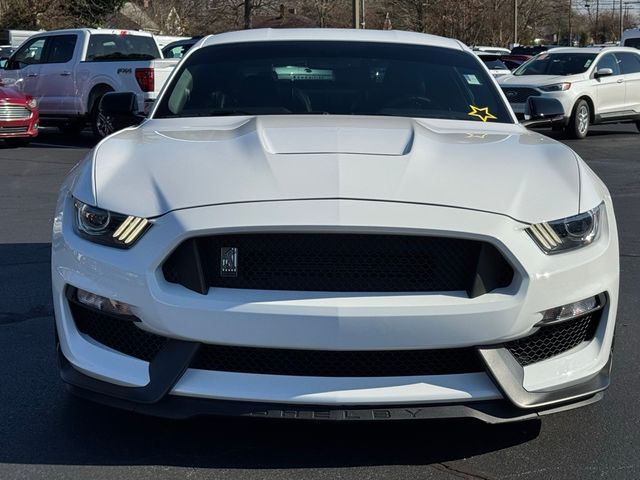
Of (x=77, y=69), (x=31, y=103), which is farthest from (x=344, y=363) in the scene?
(x=77, y=69)

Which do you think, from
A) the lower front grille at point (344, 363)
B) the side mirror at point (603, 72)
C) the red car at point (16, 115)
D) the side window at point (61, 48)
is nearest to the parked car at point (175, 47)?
the side window at point (61, 48)

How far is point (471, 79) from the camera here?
17.4 ft

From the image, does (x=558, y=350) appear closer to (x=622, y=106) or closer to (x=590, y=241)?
(x=590, y=241)

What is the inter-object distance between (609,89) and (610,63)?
0.79 m

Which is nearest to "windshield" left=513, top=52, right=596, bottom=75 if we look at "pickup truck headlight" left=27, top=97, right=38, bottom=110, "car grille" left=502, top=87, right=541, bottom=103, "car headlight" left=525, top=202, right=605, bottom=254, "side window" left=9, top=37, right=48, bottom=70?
"car grille" left=502, top=87, right=541, bottom=103

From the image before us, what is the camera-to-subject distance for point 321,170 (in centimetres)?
358

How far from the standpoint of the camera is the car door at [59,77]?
57.8ft

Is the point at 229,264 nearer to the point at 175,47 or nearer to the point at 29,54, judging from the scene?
the point at 29,54

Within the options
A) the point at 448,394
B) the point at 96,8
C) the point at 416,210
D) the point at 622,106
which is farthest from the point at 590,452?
the point at 96,8

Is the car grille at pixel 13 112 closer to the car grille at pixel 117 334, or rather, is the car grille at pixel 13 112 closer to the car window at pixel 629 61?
the car window at pixel 629 61

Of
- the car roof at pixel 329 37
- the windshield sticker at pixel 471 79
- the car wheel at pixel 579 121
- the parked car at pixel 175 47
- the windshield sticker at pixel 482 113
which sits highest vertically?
the car roof at pixel 329 37

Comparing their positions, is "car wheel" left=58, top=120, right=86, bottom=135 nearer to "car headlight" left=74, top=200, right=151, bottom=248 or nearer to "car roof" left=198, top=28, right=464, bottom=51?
"car roof" left=198, top=28, right=464, bottom=51

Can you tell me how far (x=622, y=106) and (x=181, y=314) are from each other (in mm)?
17902

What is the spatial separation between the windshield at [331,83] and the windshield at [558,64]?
14.7 meters
